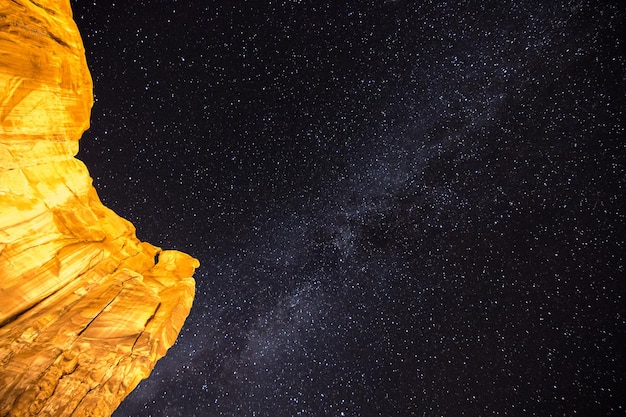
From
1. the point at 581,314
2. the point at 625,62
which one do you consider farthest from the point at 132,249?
the point at 581,314

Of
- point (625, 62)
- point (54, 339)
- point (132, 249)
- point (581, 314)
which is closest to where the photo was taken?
point (54, 339)

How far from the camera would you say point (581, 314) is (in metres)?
8.51

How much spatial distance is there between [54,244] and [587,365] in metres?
14.5

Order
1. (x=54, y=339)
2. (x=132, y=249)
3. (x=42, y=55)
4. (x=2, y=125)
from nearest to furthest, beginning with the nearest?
(x=2, y=125) → (x=42, y=55) → (x=54, y=339) → (x=132, y=249)

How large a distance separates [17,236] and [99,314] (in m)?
1.21

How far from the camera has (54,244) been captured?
3.14 m

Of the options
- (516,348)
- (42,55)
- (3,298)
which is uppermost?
(42,55)

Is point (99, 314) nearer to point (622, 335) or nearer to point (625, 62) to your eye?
point (625, 62)

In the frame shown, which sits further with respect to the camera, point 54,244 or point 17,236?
point 54,244

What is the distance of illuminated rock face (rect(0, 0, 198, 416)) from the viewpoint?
2.65 meters

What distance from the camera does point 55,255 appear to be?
10.3 feet

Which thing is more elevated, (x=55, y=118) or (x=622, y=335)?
(x=55, y=118)

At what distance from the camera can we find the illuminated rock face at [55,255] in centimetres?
265

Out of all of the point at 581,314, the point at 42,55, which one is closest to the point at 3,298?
the point at 42,55
